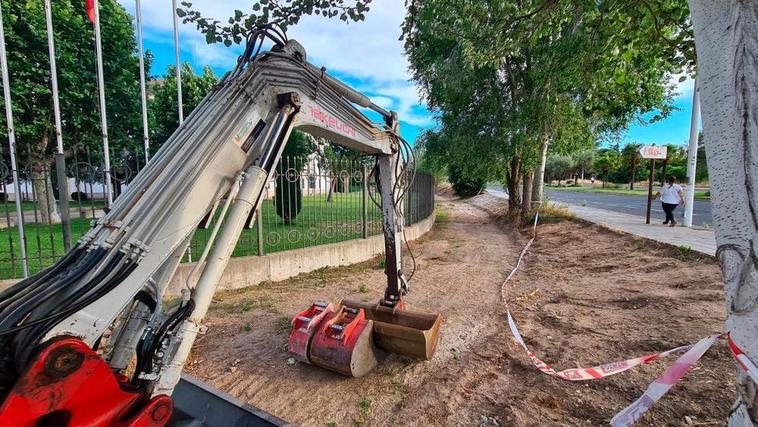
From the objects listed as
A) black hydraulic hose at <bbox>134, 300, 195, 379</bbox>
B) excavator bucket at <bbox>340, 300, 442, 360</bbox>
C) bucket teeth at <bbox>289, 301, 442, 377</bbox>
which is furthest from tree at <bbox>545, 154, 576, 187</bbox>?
black hydraulic hose at <bbox>134, 300, 195, 379</bbox>

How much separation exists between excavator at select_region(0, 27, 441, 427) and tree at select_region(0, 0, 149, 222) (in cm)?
928

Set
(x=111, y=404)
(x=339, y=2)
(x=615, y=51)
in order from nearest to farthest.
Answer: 1. (x=111, y=404)
2. (x=339, y=2)
3. (x=615, y=51)

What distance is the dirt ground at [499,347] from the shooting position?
2.68m

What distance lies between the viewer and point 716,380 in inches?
110

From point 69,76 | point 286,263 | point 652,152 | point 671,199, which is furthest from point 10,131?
point 671,199

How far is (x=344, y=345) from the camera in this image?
2977 mm

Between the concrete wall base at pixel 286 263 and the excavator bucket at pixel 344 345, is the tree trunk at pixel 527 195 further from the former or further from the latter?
the excavator bucket at pixel 344 345

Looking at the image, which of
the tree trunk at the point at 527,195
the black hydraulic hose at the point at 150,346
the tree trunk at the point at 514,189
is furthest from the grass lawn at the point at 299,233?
the tree trunk at the point at 514,189

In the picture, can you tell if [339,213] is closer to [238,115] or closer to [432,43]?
[238,115]

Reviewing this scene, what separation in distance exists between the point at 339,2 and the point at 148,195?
103 inches

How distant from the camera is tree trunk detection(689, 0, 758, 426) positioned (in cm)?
141

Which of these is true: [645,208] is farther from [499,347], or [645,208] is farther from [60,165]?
[60,165]

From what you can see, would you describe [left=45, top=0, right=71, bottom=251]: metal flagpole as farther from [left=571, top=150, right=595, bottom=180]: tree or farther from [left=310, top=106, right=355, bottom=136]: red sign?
[left=571, top=150, right=595, bottom=180]: tree

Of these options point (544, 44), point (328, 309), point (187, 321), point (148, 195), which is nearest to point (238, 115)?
point (148, 195)
